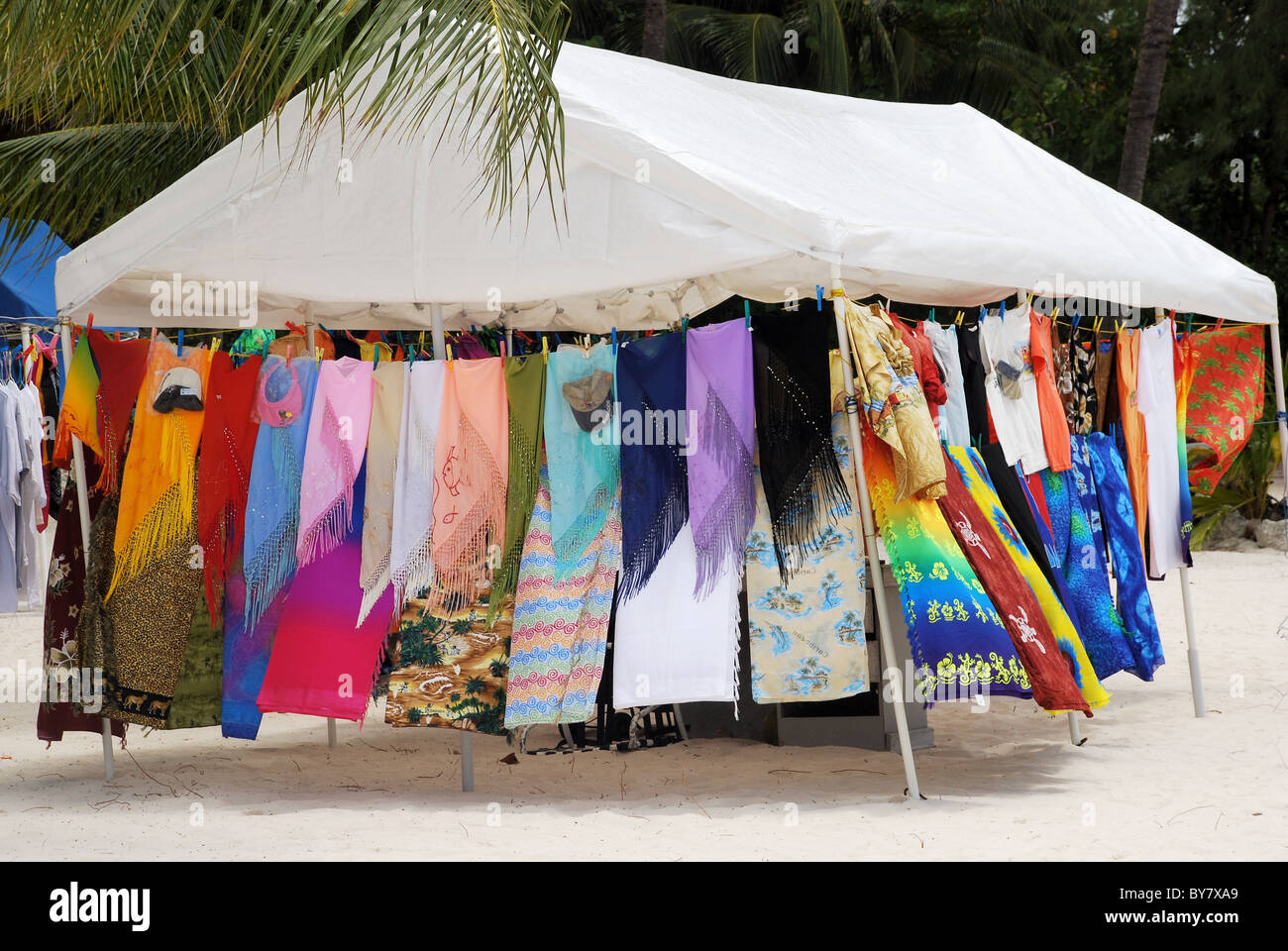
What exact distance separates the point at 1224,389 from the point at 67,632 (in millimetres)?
5478

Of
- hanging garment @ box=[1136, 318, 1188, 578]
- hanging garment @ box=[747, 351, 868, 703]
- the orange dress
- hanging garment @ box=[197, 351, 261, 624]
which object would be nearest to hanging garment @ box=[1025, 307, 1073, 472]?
the orange dress

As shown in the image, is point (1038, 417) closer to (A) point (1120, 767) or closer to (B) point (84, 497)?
(A) point (1120, 767)

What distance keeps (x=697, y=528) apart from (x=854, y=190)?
5.52 ft

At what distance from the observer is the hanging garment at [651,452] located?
4.98m

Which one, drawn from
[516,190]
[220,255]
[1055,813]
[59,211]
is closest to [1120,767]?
[1055,813]

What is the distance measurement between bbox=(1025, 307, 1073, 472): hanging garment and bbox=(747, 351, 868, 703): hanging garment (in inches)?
47.6

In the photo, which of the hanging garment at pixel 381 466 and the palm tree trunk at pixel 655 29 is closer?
the hanging garment at pixel 381 466

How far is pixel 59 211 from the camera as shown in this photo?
26.2ft

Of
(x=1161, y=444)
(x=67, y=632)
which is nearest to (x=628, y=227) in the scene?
(x=67, y=632)

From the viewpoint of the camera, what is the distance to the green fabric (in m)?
5.43

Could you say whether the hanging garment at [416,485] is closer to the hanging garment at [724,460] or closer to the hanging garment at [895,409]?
the hanging garment at [724,460]

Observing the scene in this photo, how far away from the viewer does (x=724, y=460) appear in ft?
16.2

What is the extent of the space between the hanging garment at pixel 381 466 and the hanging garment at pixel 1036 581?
206 cm

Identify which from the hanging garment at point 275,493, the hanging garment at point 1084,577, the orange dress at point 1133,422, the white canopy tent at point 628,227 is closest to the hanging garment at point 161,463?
the hanging garment at point 275,493
